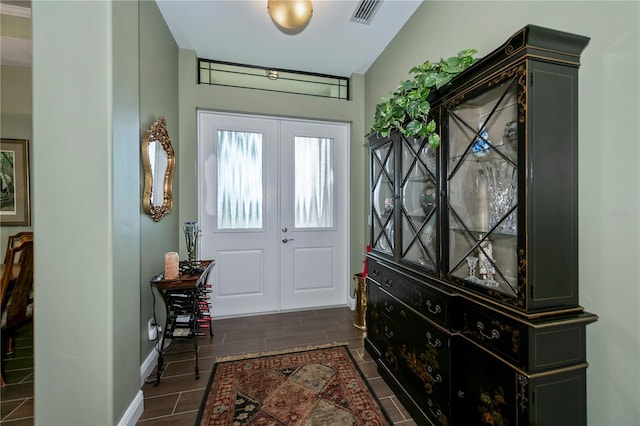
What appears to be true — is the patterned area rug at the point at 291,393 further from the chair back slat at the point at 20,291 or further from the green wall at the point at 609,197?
the chair back slat at the point at 20,291

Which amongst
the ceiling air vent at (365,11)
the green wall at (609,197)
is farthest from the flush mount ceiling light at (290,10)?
the green wall at (609,197)

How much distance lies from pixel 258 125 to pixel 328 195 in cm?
127

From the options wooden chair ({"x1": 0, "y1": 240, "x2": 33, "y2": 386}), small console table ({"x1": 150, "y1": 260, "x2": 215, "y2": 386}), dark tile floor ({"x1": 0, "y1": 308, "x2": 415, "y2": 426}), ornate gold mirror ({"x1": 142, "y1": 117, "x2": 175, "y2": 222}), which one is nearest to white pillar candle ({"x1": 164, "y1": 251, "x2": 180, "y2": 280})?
small console table ({"x1": 150, "y1": 260, "x2": 215, "y2": 386})

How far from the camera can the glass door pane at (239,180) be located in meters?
3.32

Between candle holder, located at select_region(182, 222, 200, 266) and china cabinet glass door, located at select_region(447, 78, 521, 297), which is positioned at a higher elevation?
china cabinet glass door, located at select_region(447, 78, 521, 297)

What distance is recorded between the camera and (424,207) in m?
1.78

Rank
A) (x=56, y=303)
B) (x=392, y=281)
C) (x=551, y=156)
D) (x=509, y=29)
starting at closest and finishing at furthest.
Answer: (x=551, y=156) → (x=56, y=303) → (x=509, y=29) → (x=392, y=281)

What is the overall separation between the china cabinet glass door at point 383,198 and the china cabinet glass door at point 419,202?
151mm

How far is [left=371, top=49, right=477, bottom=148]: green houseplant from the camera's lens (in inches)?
58.8

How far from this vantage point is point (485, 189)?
1.39 m

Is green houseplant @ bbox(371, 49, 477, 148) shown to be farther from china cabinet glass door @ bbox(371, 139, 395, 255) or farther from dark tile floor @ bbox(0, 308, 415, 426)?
dark tile floor @ bbox(0, 308, 415, 426)

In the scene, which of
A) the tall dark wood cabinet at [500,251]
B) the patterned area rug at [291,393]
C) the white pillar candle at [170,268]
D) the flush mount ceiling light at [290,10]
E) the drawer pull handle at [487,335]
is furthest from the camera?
the white pillar candle at [170,268]

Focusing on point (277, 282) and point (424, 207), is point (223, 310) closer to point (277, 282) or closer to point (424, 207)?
point (277, 282)

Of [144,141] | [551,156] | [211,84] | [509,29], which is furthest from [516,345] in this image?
[211,84]
